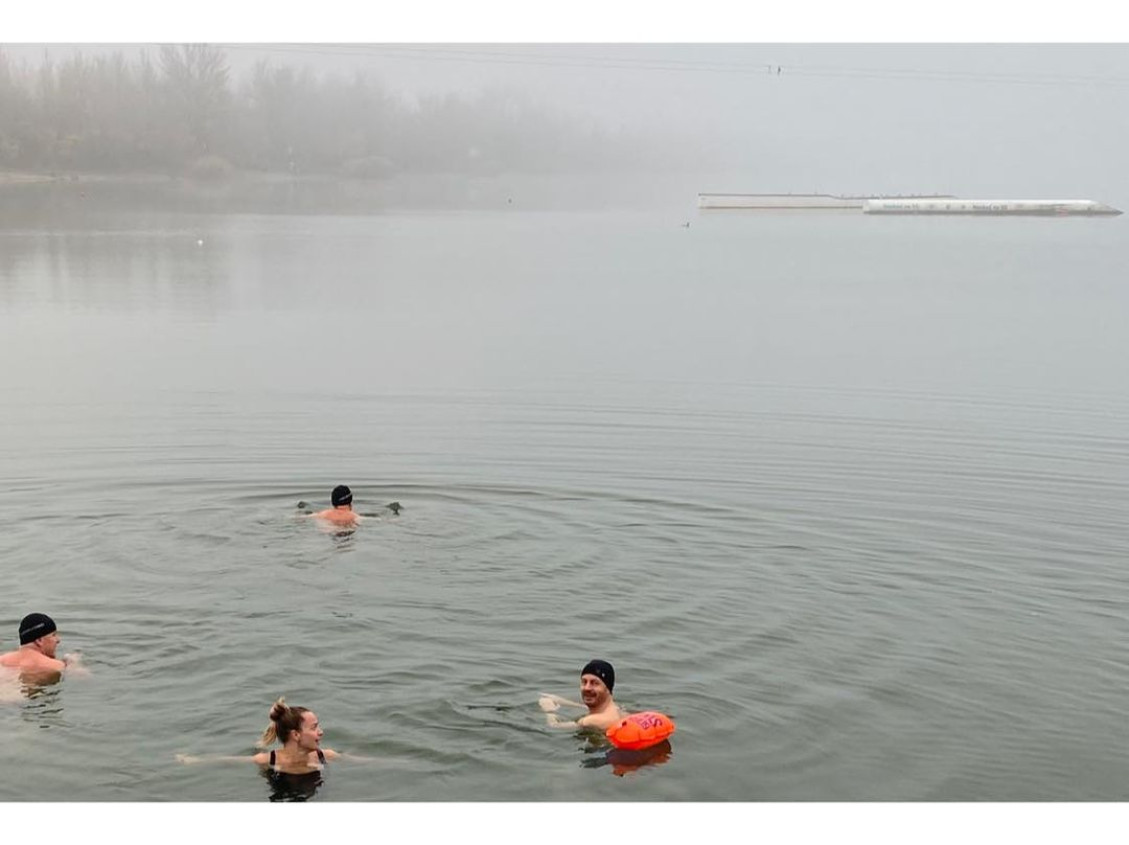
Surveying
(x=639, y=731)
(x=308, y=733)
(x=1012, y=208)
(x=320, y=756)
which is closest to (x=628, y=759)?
(x=639, y=731)

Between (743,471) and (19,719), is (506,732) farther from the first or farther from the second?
(743,471)

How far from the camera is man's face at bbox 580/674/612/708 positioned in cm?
1480

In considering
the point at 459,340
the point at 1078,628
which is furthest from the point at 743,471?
the point at 459,340

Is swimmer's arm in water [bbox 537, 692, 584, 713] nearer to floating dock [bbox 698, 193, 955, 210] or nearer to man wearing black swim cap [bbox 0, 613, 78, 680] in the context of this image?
man wearing black swim cap [bbox 0, 613, 78, 680]

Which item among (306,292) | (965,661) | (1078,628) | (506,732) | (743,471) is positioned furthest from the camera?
(306,292)

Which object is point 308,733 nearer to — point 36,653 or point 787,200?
point 36,653

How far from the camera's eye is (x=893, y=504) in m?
24.8

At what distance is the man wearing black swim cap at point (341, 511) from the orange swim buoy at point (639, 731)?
8506 mm

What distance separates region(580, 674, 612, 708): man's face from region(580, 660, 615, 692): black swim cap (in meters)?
0.07

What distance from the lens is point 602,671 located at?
14945 mm

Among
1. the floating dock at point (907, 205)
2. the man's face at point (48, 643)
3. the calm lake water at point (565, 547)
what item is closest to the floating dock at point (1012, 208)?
the floating dock at point (907, 205)

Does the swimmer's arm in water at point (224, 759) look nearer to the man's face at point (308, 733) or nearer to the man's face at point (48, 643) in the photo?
the man's face at point (308, 733)

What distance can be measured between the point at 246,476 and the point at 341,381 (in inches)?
438

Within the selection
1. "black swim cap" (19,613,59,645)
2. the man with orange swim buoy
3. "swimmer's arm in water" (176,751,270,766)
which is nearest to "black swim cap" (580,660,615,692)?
the man with orange swim buoy
